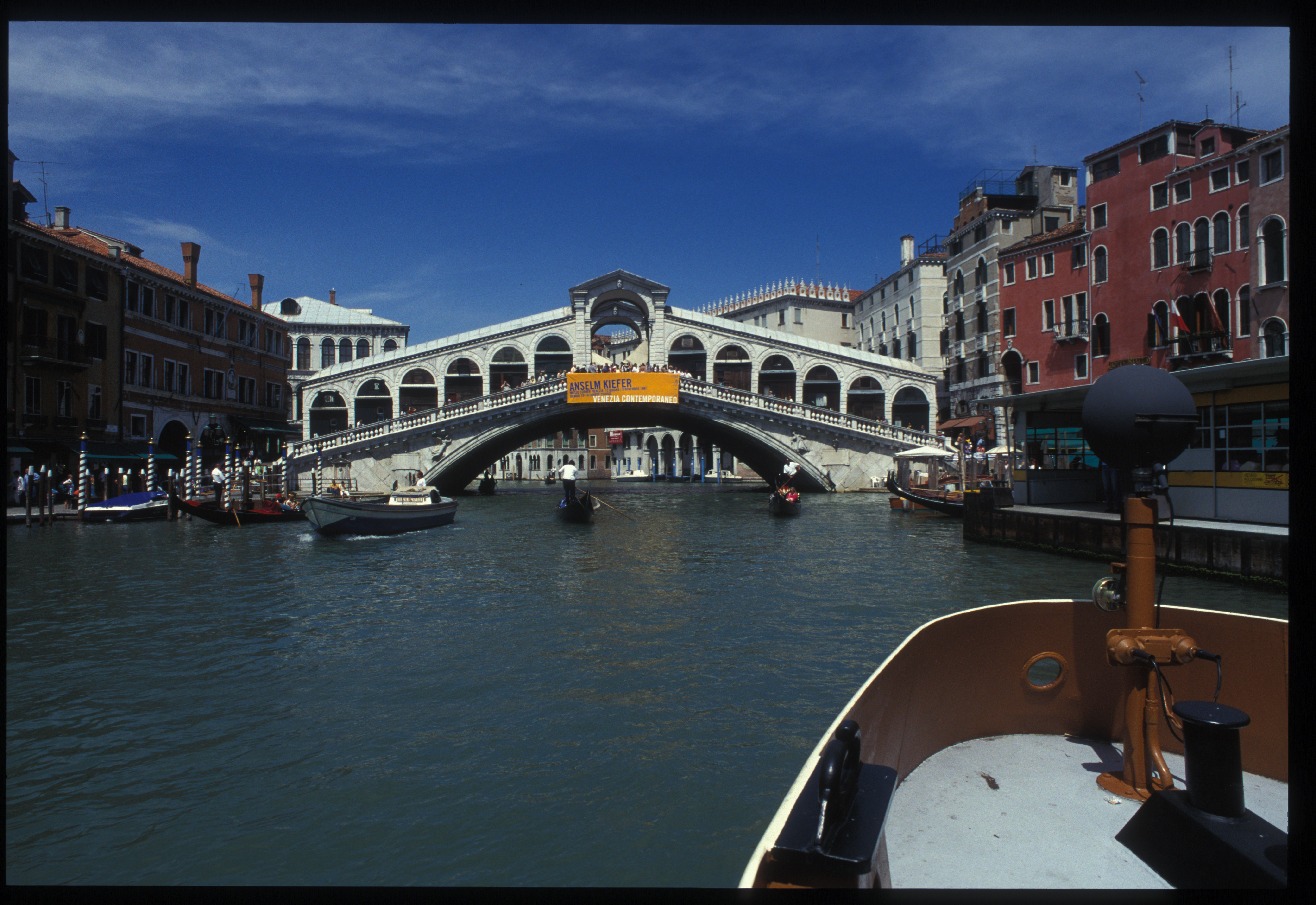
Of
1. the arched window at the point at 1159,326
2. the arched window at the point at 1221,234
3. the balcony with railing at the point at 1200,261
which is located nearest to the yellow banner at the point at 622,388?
the arched window at the point at 1159,326

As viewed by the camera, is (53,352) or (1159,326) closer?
(53,352)

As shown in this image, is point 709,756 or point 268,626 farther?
point 268,626

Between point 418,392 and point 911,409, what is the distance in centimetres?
2041

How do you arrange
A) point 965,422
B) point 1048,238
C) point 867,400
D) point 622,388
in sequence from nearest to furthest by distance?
1. point 1048,238
2. point 965,422
3. point 622,388
4. point 867,400

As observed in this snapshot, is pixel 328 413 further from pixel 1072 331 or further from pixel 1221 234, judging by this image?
pixel 1221 234

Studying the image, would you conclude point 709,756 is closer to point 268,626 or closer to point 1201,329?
point 268,626

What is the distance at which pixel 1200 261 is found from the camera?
18859mm

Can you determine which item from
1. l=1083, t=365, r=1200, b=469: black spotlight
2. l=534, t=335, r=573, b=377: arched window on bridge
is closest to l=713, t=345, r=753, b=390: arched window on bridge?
l=534, t=335, r=573, b=377: arched window on bridge

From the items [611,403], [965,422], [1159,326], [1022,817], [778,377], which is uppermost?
[778,377]

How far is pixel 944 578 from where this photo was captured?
1109 centimetres

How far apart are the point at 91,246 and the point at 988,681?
85.5 feet

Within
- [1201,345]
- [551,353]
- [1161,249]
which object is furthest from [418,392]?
[1201,345]

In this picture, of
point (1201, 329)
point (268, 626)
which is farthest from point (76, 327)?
point (1201, 329)

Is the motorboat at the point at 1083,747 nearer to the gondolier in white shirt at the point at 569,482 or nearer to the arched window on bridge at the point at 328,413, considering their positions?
the gondolier in white shirt at the point at 569,482
